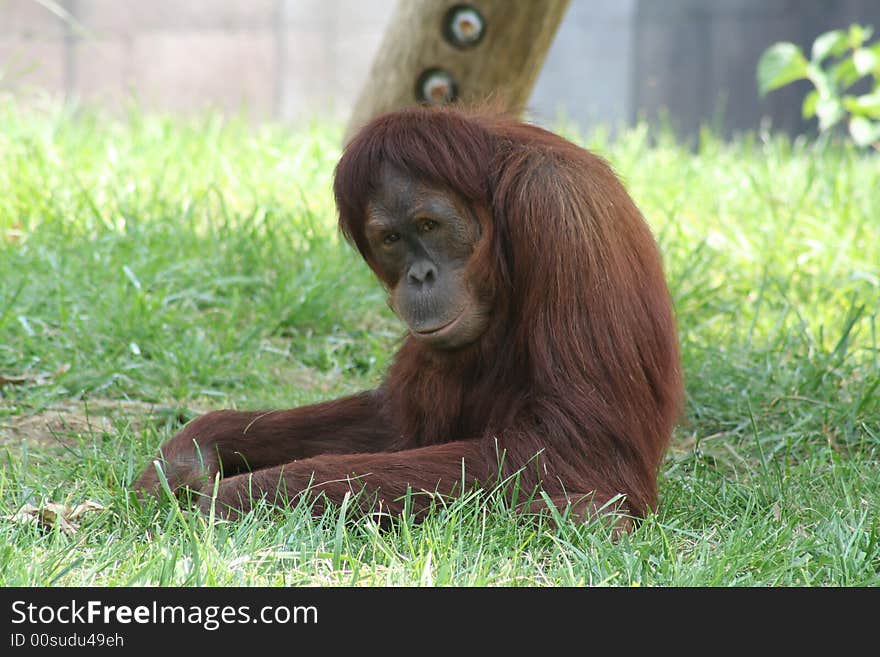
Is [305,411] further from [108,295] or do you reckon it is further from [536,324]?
[108,295]

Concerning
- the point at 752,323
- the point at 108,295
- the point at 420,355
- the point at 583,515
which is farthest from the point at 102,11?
the point at 583,515

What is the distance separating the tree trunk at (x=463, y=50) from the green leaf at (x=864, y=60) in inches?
66.0

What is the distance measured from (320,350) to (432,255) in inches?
71.1

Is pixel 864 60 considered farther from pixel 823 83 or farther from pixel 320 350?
pixel 320 350

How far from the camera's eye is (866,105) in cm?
645

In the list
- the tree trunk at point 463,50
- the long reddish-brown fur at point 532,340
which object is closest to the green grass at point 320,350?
the long reddish-brown fur at point 532,340

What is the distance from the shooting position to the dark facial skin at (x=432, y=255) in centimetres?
321

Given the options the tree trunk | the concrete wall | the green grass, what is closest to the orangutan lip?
the green grass

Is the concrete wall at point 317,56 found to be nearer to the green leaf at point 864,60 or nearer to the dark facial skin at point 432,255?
the green leaf at point 864,60

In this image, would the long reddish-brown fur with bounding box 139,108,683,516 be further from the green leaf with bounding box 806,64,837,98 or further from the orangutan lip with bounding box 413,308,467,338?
the green leaf with bounding box 806,64,837,98

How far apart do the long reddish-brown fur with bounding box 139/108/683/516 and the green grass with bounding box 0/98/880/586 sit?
143 millimetres

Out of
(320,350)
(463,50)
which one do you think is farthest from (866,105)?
(320,350)

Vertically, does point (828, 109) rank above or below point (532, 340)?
above

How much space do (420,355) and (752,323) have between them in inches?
81.4
